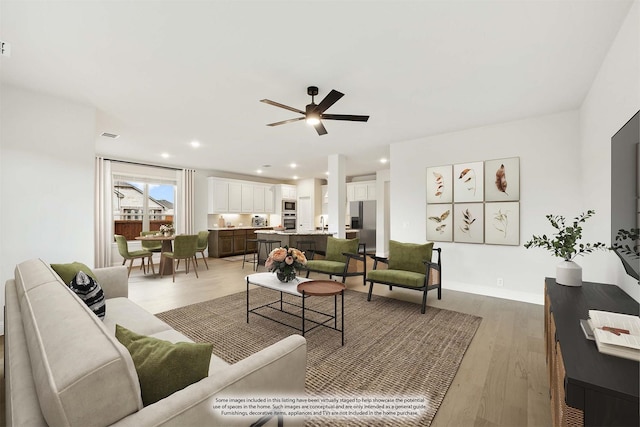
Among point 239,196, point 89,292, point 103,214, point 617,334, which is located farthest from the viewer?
point 239,196

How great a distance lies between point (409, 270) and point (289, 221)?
6.56 m

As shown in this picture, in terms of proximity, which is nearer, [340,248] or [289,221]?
[340,248]

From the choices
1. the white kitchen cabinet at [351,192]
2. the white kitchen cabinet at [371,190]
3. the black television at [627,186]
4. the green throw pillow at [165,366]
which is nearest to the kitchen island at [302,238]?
the white kitchen cabinet at [371,190]

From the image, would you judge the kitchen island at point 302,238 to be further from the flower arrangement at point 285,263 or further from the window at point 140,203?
the window at point 140,203

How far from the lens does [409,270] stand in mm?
4105

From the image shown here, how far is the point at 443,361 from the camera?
240cm

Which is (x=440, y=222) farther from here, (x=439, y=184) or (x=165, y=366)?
(x=165, y=366)

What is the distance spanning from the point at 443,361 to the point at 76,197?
444 centimetres

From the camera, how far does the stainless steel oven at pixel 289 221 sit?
33.0ft

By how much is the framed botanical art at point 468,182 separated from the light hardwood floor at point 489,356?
1.53 m

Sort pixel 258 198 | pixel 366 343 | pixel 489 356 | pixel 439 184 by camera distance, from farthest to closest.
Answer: pixel 258 198
pixel 439 184
pixel 366 343
pixel 489 356

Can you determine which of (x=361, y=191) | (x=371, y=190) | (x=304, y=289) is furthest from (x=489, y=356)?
(x=361, y=191)

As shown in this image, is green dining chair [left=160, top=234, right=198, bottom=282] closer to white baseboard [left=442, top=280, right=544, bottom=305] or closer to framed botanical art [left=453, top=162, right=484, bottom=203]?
white baseboard [left=442, top=280, right=544, bottom=305]

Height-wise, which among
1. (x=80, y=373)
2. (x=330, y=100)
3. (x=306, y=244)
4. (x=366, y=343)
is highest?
(x=330, y=100)
